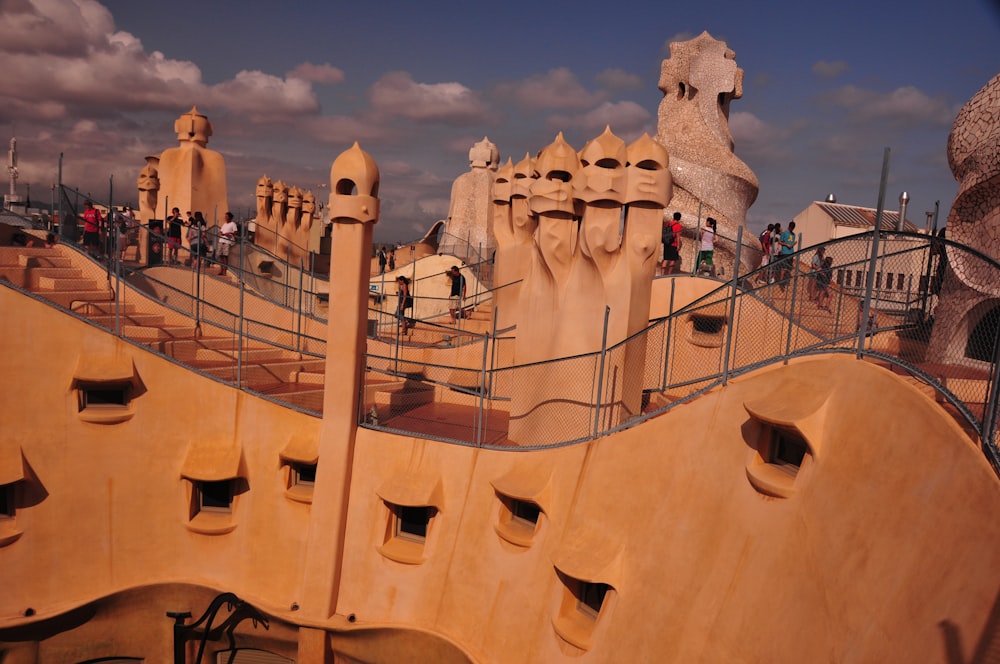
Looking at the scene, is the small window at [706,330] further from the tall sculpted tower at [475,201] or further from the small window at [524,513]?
the tall sculpted tower at [475,201]

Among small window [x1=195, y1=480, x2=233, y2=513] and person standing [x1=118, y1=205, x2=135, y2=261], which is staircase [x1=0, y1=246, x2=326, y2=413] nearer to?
person standing [x1=118, y1=205, x2=135, y2=261]

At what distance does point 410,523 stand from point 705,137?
13612 millimetres

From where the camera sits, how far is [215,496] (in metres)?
11.6

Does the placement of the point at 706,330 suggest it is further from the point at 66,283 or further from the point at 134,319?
the point at 66,283

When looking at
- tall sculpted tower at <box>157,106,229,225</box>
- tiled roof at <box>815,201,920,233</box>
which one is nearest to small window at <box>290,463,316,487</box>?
tall sculpted tower at <box>157,106,229,225</box>

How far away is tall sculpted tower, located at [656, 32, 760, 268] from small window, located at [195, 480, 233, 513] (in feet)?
41.8

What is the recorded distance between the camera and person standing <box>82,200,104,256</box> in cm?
1442

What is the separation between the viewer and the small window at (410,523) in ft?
35.7

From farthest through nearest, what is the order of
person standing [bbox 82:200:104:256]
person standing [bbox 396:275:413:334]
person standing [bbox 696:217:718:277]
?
person standing [bbox 396:275:413:334] → person standing [bbox 696:217:718:277] → person standing [bbox 82:200:104:256]

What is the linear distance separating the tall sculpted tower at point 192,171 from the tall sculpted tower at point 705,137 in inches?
556

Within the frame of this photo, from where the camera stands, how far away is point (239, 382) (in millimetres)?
11398

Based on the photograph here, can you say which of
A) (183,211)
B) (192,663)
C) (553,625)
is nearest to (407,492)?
(553,625)

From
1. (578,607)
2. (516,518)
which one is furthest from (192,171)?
(578,607)

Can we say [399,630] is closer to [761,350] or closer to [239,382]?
[239,382]
